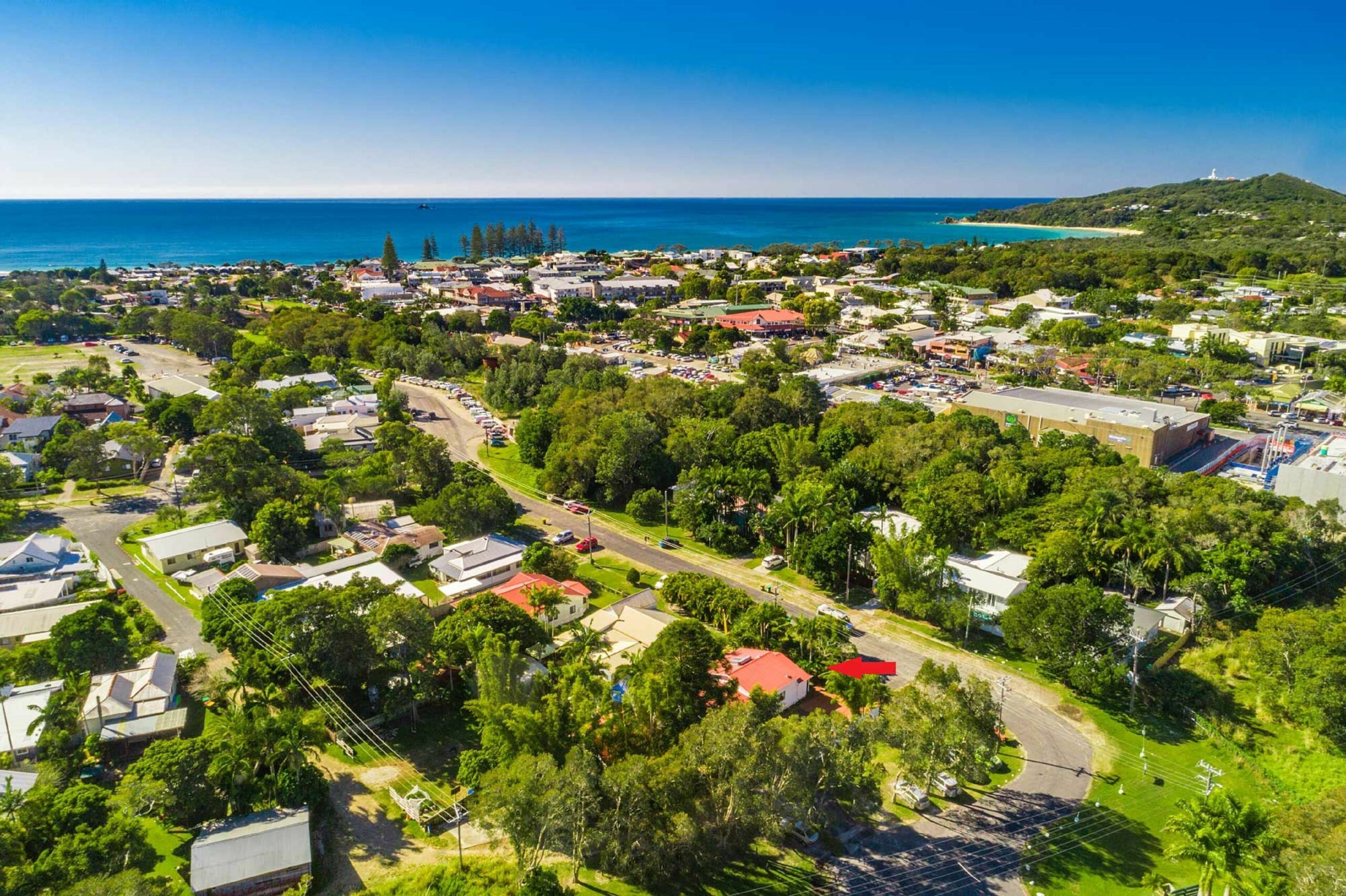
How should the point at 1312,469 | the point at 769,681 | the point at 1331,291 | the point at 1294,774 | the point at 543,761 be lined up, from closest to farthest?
the point at 543,761 < the point at 1294,774 < the point at 769,681 < the point at 1312,469 < the point at 1331,291

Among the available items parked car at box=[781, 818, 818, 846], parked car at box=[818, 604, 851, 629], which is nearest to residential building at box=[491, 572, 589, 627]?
parked car at box=[818, 604, 851, 629]

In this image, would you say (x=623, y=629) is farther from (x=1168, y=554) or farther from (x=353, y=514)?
(x=1168, y=554)

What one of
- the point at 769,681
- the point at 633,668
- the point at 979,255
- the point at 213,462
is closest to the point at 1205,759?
the point at 769,681

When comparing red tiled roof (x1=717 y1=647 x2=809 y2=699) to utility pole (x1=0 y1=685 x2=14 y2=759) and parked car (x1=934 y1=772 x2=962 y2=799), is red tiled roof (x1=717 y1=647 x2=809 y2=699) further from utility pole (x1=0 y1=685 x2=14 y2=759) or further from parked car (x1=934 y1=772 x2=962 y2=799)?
utility pole (x1=0 y1=685 x2=14 y2=759)

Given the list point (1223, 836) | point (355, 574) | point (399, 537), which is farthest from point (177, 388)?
point (1223, 836)

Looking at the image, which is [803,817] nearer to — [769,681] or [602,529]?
[769,681]
